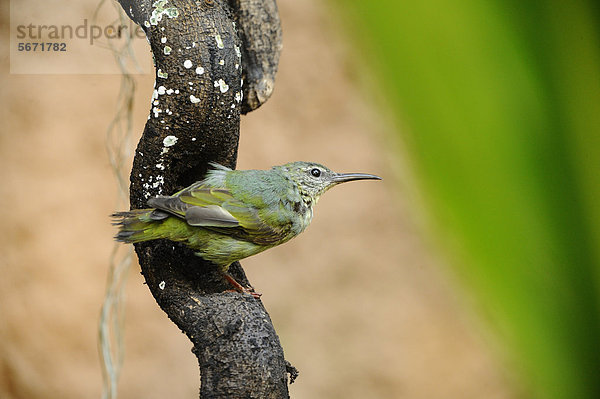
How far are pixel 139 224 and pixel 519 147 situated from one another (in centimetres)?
206

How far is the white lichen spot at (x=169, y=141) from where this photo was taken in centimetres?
245

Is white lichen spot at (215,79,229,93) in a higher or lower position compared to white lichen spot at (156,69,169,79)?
lower

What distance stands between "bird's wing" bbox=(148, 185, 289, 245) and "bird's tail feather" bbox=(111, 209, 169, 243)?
43mm

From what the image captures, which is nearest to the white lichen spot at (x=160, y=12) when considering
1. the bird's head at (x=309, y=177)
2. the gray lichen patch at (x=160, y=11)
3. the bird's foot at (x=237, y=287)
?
the gray lichen patch at (x=160, y=11)

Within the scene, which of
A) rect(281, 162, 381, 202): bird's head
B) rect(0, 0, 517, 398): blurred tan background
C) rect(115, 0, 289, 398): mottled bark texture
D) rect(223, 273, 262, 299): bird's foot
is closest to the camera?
rect(115, 0, 289, 398): mottled bark texture

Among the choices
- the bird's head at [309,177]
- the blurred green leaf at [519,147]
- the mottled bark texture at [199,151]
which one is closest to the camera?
the blurred green leaf at [519,147]

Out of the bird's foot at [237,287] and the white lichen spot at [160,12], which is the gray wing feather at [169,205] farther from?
the white lichen spot at [160,12]

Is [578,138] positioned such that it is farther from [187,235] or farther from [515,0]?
[187,235]

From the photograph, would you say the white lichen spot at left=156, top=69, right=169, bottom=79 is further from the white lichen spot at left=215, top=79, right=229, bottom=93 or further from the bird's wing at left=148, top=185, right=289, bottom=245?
the bird's wing at left=148, top=185, right=289, bottom=245

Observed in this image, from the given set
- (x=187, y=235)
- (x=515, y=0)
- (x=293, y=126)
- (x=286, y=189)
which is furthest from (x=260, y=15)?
(x=293, y=126)

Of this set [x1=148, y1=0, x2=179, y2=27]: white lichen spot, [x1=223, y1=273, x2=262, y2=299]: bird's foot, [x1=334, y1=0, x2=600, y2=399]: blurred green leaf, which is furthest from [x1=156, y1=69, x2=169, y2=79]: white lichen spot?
[x1=334, y1=0, x2=600, y2=399]: blurred green leaf

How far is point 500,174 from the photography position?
0.54m

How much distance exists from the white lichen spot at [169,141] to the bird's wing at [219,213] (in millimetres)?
208

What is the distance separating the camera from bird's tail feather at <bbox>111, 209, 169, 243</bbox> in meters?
2.40
